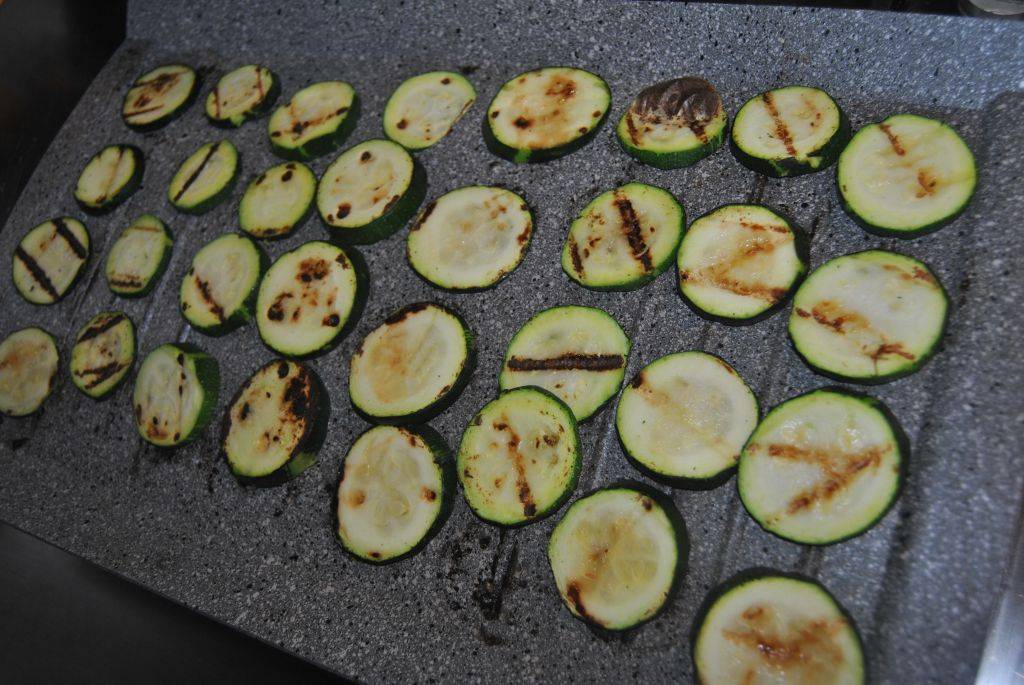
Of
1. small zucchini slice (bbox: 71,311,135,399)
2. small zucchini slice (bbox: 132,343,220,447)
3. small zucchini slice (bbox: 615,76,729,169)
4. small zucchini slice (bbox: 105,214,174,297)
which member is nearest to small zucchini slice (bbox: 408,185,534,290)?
small zucchini slice (bbox: 615,76,729,169)

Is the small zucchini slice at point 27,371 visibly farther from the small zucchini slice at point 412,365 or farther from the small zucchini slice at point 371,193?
the small zucchini slice at point 412,365

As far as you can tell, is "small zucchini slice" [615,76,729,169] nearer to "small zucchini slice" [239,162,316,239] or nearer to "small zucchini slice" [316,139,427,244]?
"small zucchini slice" [316,139,427,244]

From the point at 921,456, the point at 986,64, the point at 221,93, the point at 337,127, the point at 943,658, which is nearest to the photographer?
the point at 943,658

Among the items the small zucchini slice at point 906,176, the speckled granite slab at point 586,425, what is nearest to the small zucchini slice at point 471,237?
the speckled granite slab at point 586,425

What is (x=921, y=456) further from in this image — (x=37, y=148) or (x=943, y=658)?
(x=37, y=148)

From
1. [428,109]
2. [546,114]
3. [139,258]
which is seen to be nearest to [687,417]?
[546,114]

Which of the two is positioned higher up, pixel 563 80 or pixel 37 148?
pixel 37 148

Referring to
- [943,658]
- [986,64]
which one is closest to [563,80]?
[986,64]
